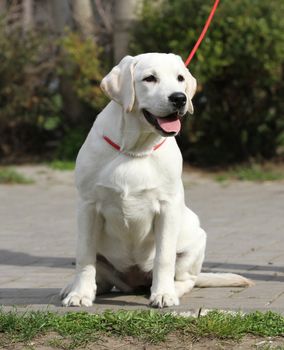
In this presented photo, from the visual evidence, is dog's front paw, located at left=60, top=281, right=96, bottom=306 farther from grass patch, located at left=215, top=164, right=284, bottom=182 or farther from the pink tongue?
grass patch, located at left=215, top=164, right=284, bottom=182

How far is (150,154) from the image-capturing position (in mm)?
5098

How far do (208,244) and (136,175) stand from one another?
2.49 meters

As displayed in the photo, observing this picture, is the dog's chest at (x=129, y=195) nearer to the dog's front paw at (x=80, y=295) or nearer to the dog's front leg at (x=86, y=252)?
the dog's front leg at (x=86, y=252)

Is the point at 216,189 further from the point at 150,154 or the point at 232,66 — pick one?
the point at 150,154

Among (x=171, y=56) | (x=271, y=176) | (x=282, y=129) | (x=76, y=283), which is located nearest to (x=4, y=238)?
(x=76, y=283)

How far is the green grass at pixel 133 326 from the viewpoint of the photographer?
4383 mm

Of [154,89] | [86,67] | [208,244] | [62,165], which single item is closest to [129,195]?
[154,89]

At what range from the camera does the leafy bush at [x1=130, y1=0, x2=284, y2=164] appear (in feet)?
35.2

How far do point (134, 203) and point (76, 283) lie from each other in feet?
1.98

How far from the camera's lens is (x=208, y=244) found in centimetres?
738

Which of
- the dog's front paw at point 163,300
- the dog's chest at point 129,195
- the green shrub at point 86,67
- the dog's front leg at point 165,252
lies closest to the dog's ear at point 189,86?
the dog's chest at point 129,195

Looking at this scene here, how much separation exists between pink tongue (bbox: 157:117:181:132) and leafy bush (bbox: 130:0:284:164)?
5870 mm

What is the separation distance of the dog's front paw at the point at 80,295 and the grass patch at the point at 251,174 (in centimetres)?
609

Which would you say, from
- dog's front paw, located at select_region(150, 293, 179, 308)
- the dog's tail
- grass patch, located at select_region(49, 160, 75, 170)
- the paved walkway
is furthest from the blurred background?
dog's front paw, located at select_region(150, 293, 179, 308)
